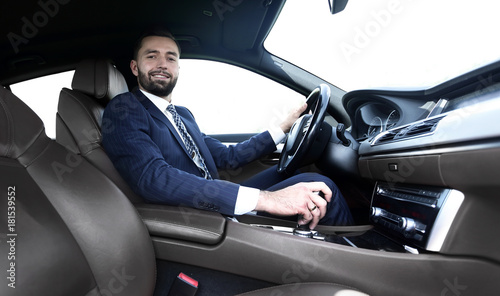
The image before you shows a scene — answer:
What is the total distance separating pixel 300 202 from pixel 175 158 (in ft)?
2.01

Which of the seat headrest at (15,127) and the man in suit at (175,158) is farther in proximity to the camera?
the man in suit at (175,158)

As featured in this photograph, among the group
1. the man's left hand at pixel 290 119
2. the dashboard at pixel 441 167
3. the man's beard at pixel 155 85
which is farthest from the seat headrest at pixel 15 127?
the man's left hand at pixel 290 119

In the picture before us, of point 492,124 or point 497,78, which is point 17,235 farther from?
point 497,78

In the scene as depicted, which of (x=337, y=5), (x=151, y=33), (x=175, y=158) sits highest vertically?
(x=337, y=5)

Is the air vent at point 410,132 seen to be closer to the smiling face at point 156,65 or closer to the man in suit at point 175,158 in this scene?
the man in suit at point 175,158

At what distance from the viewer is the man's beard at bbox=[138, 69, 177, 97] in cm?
173

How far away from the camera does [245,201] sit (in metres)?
1.15

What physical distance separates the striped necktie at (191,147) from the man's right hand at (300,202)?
520 millimetres

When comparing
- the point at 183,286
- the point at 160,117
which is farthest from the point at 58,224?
the point at 160,117

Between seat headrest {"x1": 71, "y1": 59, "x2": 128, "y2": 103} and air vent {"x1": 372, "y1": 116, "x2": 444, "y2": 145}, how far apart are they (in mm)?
1113

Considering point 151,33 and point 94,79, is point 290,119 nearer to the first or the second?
point 151,33

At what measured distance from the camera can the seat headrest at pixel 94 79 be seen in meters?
1.38

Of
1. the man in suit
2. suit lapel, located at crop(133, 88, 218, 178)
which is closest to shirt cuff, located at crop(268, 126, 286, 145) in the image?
the man in suit

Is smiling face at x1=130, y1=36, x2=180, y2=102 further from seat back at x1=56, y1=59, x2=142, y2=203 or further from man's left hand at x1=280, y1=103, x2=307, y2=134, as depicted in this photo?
man's left hand at x1=280, y1=103, x2=307, y2=134
